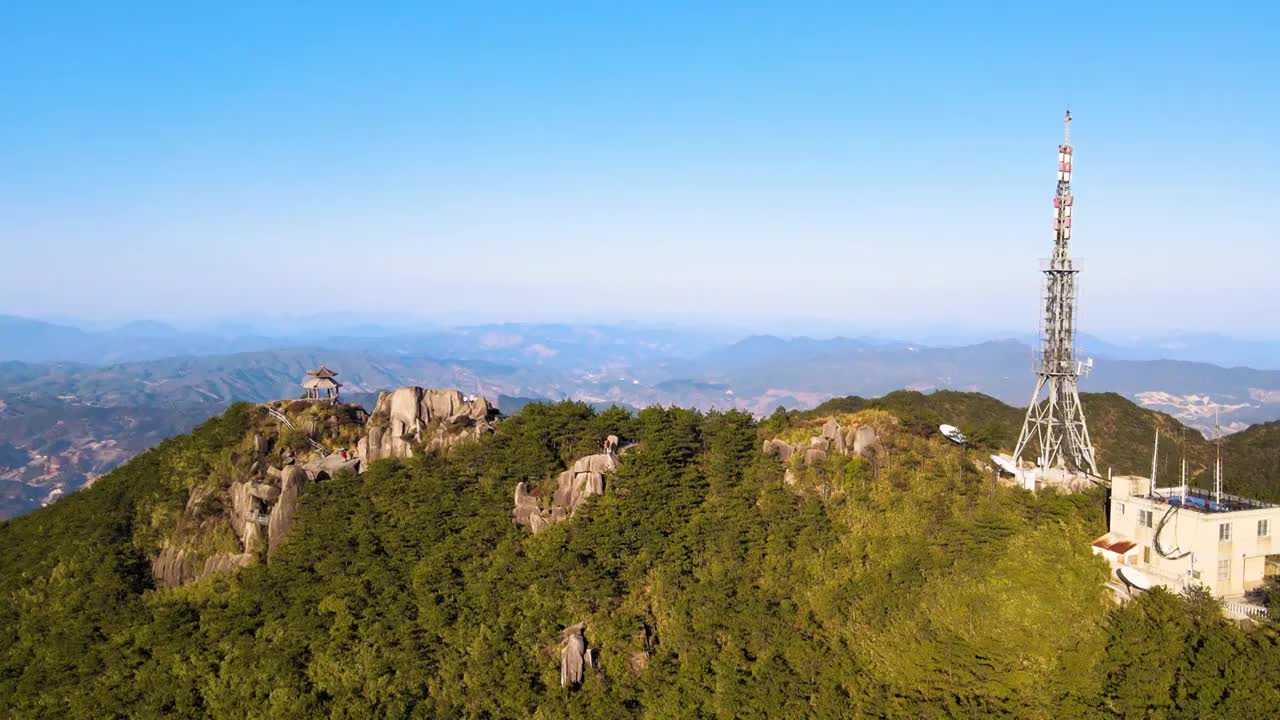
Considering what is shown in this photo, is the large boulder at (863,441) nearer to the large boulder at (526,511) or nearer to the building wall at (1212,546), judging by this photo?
the building wall at (1212,546)

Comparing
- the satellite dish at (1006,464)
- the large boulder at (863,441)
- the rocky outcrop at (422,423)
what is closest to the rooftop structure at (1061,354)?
the satellite dish at (1006,464)

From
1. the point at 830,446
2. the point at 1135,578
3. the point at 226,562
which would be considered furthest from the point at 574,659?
the point at 1135,578

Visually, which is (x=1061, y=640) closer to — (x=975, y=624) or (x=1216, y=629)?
(x=975, y=624)

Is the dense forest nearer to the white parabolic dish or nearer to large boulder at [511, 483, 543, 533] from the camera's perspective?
the white parabolic dish

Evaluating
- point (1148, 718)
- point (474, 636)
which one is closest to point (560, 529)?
point (474, 636)

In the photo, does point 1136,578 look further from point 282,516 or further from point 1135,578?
point 282,516

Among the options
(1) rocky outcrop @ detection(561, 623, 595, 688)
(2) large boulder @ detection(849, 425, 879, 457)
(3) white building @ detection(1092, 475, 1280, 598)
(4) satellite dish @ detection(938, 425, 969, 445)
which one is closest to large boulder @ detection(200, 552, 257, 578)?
(1) rocky outcrop @ detection(561, 623, 595, 688)
